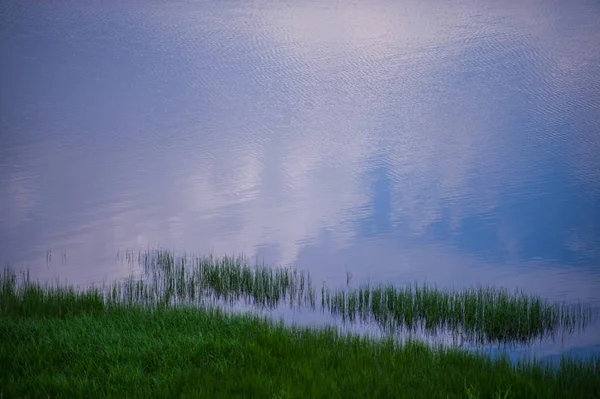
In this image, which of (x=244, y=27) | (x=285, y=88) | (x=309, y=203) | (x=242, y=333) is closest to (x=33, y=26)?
(x=244, y=27)

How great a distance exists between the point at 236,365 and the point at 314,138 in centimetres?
1863

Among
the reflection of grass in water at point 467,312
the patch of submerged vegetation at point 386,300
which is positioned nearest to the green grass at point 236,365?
the patch of submerged vegetation at point 386,300

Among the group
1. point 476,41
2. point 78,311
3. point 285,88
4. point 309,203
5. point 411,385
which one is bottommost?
point 411,385

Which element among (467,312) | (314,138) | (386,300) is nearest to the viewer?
(467,312)

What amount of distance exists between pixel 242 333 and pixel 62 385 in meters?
2.07

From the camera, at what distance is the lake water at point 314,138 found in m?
14.0

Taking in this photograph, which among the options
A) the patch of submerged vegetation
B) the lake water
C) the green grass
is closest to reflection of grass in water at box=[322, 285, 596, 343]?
the patch of submerged vegetation

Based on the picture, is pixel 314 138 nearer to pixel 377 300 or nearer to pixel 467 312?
pixel 377 300

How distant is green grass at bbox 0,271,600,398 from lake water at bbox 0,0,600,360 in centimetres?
359

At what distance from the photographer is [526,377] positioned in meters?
6.24

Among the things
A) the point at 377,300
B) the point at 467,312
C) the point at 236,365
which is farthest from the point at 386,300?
the point at 236,365

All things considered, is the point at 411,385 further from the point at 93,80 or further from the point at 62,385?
the point at 93,80

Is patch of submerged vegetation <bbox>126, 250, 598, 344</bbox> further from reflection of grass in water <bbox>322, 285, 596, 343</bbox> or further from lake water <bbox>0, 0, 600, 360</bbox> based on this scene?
lake water <bbox>0, 0, 600, 360</bbox>

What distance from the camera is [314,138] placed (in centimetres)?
2453
